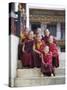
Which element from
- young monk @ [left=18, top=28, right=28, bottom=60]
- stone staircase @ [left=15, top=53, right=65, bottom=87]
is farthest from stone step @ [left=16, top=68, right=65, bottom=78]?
young monk @ [left=18, top=28, right=28, bottom=60]

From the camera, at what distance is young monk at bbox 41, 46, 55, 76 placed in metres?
2.05

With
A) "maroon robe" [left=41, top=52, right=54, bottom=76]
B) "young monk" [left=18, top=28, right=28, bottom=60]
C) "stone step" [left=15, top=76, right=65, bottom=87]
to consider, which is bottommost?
"stone step" [left=15, top=76, right=65, bottom=87]

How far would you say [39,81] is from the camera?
6.68ft

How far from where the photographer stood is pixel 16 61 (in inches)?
78.3

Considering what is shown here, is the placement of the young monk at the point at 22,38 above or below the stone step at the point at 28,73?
above

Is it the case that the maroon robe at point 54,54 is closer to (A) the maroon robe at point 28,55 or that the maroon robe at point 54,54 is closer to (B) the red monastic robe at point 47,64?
(B) the red monastic robe at point 47,64

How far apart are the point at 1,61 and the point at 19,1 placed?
0.55 m

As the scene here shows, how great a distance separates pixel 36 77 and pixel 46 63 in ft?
0.51

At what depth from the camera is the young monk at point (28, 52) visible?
6.60 feet

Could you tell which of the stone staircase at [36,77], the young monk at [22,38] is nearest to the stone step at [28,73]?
the stone staircase at [36,77]

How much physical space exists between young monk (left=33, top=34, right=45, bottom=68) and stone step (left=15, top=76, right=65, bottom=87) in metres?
0.13

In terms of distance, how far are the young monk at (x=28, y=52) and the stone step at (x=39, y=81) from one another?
0.42 ft

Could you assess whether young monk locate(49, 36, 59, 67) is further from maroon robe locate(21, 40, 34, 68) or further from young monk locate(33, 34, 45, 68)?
maroon robe locate(21, 40, 34, 68)

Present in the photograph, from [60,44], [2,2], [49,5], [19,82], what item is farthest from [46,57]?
[2,2]
